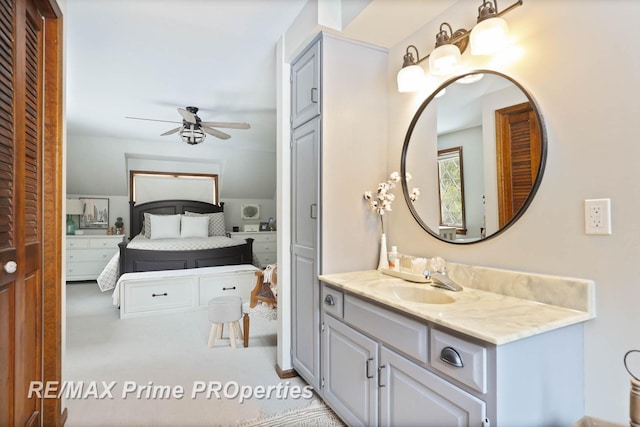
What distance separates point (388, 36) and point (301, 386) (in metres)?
2.34

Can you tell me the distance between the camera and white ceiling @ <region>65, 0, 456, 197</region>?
2.01m

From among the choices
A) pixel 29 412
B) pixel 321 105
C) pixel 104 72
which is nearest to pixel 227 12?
pixel 321 105

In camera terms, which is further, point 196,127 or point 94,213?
point 94,213

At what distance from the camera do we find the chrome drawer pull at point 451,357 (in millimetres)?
1084

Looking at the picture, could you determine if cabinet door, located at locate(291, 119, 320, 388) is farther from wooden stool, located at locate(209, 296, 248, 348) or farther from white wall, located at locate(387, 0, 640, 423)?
white wall, located at locate(387, 0, 640, 423)

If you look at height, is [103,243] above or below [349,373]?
above

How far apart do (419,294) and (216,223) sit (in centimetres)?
556

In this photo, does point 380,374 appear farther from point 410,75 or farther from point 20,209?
point 20,209

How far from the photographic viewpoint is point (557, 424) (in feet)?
3.78

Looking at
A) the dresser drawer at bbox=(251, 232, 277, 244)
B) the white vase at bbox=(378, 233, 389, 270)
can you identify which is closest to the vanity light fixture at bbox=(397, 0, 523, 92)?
the white vase at bbox=(378, 233, 389, 270)

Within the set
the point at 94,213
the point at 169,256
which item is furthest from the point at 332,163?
the point at 94,213

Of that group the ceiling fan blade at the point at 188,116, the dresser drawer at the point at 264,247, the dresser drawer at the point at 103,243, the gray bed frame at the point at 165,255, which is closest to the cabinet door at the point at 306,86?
the ceiling fan blade at the point at 188,116

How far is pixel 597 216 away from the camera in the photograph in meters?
1.20

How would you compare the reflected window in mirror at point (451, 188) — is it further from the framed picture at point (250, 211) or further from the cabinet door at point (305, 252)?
the framed picture at point (250, 211)
